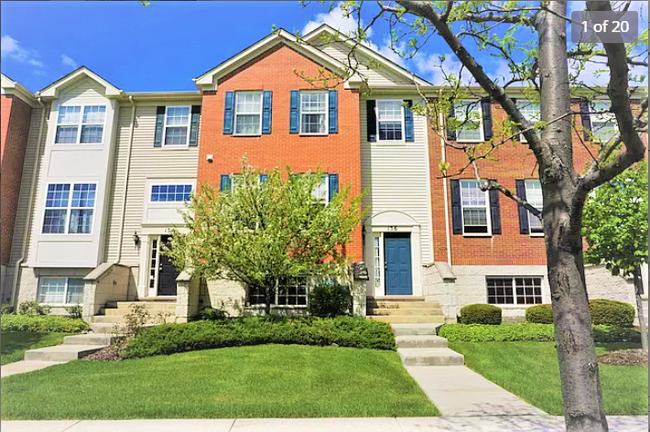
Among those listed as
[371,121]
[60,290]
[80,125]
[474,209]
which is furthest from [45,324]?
[474,209]

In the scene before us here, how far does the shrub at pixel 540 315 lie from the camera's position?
10.7m

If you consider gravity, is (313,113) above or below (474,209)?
above

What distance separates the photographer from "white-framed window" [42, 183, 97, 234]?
500 inches

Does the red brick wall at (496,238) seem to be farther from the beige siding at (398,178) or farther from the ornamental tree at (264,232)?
the ornamental tree at (264,232)

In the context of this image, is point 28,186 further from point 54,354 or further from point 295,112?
point 295,112

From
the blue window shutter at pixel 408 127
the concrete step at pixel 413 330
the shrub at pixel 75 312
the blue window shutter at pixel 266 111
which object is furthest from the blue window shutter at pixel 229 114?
the concrete step at pixel 413 330

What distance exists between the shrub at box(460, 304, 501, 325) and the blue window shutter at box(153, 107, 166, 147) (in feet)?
33.2

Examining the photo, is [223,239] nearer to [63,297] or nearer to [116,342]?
[116,342]

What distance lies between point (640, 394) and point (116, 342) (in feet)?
29.8

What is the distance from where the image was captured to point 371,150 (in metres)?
13.1

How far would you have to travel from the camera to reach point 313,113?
12.8 m

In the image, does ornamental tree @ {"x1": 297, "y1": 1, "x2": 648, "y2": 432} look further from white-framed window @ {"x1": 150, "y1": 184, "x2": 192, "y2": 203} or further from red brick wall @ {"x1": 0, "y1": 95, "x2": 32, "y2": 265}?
red brick wall @ {"x1": 0, "y1": 95, "x2": 32, "y2": 265}

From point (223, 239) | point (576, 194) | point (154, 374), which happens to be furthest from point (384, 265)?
point (576, 194)

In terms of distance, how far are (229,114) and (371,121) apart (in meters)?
4.23
